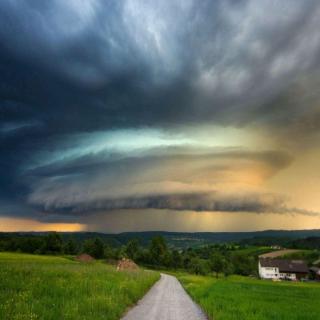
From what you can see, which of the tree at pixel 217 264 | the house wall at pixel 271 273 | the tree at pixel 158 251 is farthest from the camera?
the house wall at pixel 271 273

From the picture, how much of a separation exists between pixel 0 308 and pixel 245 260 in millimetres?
149421

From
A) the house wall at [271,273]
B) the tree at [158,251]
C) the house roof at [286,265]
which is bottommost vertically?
the house wall at [271,273]

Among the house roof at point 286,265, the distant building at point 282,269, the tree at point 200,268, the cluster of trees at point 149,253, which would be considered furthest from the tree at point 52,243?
the house roof at point 286,265

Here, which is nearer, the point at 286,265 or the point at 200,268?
the point at 200,268

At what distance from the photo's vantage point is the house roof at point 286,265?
157 m

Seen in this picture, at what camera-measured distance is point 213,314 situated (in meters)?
23.5

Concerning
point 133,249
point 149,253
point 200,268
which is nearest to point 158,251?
point 149,253

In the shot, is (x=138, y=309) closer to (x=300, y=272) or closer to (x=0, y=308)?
(x=0, y=308)

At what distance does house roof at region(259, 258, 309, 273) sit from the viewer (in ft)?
515

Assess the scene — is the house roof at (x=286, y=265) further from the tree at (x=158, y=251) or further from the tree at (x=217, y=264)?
the tree at (x=158, y=251)

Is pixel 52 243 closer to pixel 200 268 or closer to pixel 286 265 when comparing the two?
pixel 200 268

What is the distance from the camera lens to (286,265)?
6442 inches

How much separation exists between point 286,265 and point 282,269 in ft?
9.04

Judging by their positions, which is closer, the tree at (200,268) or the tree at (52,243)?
the tree at (200,268)
